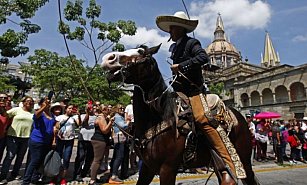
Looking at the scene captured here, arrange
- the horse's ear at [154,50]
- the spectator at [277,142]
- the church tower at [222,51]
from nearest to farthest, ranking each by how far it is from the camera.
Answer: the horse's ear at [154,50] → the spectator at [277,142] → the church tower at [222,51]

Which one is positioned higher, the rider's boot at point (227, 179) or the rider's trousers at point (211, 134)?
the rider's trousers at point (211, 134)

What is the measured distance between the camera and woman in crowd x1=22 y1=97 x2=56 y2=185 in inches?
221

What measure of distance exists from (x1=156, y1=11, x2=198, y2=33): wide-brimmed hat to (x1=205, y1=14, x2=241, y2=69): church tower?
8974cm

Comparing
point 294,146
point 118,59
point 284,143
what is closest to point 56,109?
point 118,59

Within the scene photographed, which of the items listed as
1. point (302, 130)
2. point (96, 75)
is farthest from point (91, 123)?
point (96, 75)

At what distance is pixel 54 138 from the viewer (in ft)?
20.0

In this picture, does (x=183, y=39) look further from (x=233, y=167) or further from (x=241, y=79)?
(x=241, y=79)

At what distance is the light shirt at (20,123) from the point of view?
627cm

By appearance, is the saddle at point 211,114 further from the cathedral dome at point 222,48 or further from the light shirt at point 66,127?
the cathedral dome at point 222,48

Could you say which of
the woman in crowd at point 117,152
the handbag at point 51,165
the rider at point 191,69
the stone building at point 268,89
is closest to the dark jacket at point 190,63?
the rider at point 191,69

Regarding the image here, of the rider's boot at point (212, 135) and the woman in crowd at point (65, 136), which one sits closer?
the rider's boot at point (212, 135)

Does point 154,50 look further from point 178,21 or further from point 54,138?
point 54,138

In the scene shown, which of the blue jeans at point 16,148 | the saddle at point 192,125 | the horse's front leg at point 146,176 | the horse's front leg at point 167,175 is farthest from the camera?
the blue jeans at point 16,148

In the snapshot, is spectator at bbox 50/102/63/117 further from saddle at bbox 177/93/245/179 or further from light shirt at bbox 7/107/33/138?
saddle at bbox 177/93/245/179
